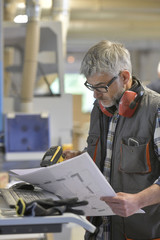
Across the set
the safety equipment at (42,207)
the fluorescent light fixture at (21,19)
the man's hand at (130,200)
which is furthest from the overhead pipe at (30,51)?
the safety equipment at (42,207)

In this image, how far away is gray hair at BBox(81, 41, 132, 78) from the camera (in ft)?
5.10

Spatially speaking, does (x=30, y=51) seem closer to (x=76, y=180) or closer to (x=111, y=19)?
(x=76, y=180)

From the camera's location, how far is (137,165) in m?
1.55

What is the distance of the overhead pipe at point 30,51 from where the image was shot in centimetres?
364

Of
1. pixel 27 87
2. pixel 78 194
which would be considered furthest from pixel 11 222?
pixel 27 87

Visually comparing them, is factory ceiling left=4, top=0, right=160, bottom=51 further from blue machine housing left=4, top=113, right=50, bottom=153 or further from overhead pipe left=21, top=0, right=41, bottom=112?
blue machine housing left=4, top=113, right=50, bottom=153

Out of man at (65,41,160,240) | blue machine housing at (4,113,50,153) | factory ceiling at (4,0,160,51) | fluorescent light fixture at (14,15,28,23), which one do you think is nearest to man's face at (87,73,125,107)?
man at (65,41,160,240)

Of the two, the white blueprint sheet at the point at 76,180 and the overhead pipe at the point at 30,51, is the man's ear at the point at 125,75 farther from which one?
the overhead pipe at the point at 30,51

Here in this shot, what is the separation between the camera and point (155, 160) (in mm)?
1562

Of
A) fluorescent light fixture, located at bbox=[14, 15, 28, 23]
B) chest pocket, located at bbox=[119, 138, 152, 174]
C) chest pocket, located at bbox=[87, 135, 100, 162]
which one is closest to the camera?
chest pocket, located at bbox=[119, 138, 152, 174]

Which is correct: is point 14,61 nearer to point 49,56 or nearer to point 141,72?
point 49,56

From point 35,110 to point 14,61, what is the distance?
51cm

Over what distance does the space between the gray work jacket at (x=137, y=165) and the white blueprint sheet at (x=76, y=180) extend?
0.20 meters

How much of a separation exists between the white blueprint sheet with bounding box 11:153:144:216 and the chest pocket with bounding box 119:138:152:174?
0.21 meters
